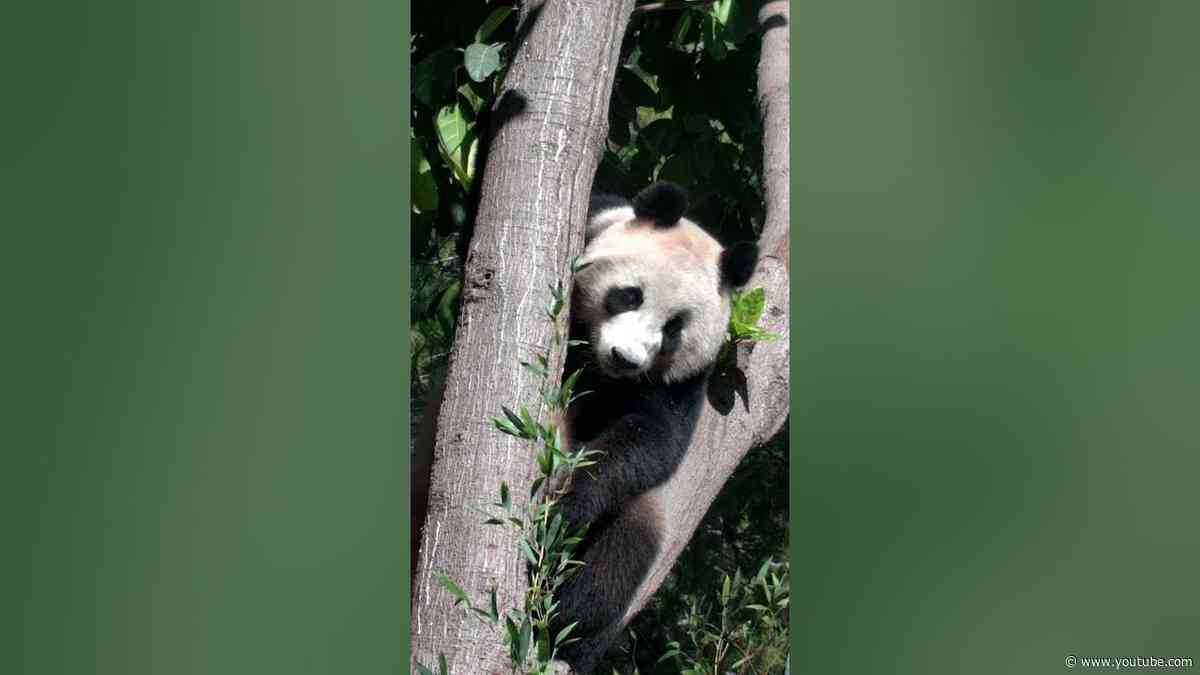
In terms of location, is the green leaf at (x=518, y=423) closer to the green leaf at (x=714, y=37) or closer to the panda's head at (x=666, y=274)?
the panda's head at (x=666, y=274)

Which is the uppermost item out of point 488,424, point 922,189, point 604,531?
point 922,189

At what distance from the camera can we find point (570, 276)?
Answer: 8.65ft

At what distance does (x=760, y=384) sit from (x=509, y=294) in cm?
103

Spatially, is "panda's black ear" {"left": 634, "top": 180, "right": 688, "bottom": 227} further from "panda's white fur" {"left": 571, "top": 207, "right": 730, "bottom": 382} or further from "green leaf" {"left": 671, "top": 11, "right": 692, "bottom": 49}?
"green leaf" {"left": 671, "top": 11, "right": 692, "bottom": 49}

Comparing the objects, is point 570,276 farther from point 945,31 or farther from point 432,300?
point 945,31

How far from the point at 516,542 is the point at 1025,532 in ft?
4.73

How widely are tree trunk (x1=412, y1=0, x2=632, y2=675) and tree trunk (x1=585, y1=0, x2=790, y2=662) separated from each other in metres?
0.71

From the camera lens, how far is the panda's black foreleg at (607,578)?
3.16 meters

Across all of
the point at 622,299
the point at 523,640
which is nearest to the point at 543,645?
the point at 523,640

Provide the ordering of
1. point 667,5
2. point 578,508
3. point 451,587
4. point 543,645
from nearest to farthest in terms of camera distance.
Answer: point 451,587
point 543,645
point 578,508
point 667,5

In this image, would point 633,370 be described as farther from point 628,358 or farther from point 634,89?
point 634,89

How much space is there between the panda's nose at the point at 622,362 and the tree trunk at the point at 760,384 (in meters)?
0.32

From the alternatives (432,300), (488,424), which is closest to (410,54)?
(432,300)

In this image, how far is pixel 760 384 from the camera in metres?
3.35
